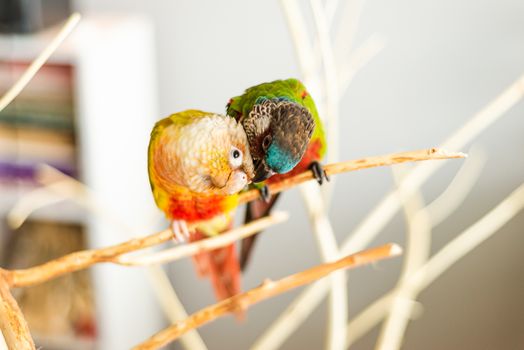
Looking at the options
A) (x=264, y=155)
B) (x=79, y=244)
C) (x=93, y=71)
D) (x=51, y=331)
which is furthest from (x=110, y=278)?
(x=264, y=155)

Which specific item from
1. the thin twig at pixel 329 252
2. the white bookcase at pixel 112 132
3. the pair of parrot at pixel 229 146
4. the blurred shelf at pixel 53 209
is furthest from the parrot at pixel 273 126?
the blurred shelf at pixel 53 209

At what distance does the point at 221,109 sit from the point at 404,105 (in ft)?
1.19

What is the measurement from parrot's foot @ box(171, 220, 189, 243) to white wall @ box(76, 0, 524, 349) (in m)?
0.89

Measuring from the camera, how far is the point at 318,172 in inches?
10.4

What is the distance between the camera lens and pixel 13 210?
146cm

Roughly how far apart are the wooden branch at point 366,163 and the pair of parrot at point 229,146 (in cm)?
1

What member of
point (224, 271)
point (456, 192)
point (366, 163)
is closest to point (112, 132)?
point (456, 192)

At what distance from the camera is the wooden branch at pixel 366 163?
22cm

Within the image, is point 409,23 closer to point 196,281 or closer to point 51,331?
point 196,281

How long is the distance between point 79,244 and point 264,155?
1.38m

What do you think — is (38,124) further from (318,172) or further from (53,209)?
(318,172)

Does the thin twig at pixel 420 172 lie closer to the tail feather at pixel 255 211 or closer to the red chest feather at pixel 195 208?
the tail feather at pixel 255 211

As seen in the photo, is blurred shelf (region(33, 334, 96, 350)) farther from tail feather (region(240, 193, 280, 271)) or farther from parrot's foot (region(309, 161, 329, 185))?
parrot's foot (region(309, 161, 329, 185))

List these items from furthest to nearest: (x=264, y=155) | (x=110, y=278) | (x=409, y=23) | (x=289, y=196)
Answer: (x=110, y=278), (x=289, y=196), (x=409, y=23), (x=264, y=155)
